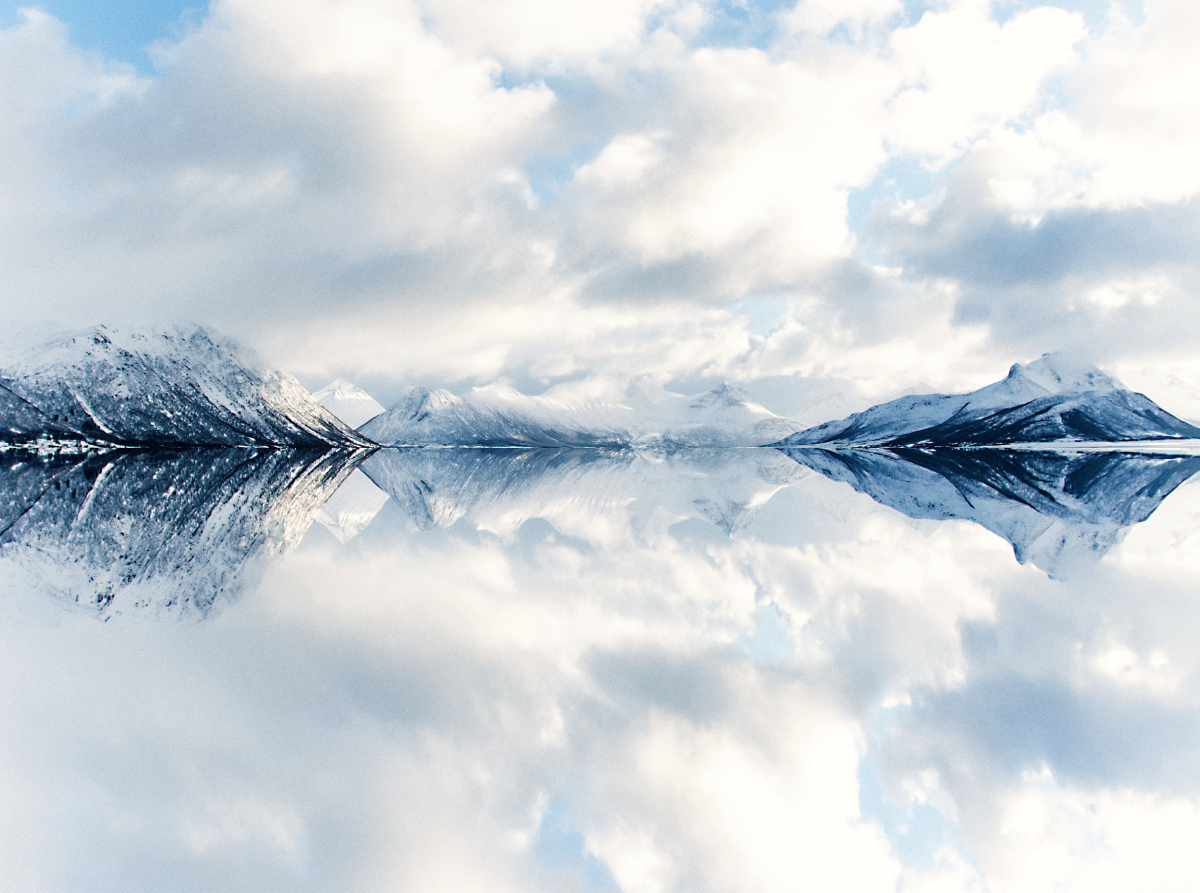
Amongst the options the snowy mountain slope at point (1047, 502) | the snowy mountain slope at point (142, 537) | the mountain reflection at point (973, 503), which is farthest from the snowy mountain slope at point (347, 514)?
the snowy mountain slope at point (1047, 502)

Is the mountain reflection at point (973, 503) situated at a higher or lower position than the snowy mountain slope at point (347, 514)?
lower

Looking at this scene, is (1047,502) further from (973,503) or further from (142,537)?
(142,537)

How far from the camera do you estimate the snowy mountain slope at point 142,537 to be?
23.7 metres

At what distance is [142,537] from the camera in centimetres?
3338

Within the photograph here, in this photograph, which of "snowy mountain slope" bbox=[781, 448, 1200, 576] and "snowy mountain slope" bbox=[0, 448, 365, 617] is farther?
"snowy mountain slope" bbox=[781, 448, 1200, 576]

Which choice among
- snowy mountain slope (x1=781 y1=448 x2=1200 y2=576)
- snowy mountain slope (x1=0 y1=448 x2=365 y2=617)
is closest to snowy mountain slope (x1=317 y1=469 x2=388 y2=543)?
snowy mountain slope (x1=0 y1=448 x2=365 y2=617)

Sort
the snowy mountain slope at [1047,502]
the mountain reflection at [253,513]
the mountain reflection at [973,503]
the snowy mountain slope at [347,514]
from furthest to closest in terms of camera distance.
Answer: the mountain reflection at [973,503] < the snowy mountain slope at [347,514] < the snowy mountain slope at [1047,502] < the mountain reflection at [253,513]

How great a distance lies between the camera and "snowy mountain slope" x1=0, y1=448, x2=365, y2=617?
2369 cm

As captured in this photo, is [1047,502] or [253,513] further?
[1047,502]

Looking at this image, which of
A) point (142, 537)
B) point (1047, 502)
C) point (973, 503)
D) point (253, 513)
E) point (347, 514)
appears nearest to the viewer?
point (142, 537)

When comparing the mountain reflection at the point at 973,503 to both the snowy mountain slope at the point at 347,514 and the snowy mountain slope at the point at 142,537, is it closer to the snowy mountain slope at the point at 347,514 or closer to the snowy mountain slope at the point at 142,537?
the snowy mountain slope at the point at 347,514

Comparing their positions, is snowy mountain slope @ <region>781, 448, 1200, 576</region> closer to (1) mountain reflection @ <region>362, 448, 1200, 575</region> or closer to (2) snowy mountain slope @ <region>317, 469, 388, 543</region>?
(1) mountain reflection @ <region>362, 448, 1200, 575</region>

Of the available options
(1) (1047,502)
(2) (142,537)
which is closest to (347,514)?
(2) (142,537)

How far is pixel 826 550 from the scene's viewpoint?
37000 mm
